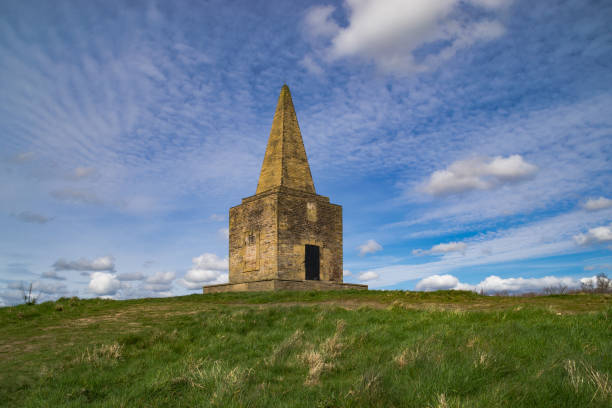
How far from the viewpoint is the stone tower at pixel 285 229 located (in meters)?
24.6

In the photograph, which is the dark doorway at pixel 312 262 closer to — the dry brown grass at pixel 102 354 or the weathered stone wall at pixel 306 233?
the weathered stone wall at pixel 306 233

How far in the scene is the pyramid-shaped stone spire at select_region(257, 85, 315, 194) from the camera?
87.1ft

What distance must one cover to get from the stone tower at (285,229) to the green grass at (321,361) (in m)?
11.9

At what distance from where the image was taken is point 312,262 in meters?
25.8

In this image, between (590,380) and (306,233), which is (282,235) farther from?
(590,380)

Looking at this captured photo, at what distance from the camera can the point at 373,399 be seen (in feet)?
15.7

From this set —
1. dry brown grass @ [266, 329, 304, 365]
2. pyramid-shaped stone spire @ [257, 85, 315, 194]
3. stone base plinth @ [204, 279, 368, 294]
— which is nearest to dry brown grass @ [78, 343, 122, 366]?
dry brown grass @ [266, 329, 304, 365]

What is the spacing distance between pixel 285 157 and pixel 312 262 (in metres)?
6.67

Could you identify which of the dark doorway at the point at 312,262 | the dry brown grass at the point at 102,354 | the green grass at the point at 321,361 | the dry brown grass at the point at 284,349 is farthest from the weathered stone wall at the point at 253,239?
the dry brown grass at the point at 284,349

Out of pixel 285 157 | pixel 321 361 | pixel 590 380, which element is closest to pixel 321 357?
pixel 321 361

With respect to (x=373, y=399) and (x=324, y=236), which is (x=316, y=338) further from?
(x=324, y=236)

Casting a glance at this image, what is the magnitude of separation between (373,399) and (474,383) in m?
1.26

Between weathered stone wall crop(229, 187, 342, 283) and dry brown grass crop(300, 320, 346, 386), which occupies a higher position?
weathered stone wall crop(229, 187, 342, 283)

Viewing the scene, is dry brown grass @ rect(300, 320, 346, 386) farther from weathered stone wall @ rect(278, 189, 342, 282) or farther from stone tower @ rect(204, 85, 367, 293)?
weathered stone wall @ rect(278, 189, 342, 282)
